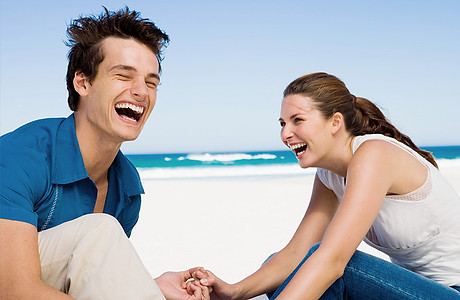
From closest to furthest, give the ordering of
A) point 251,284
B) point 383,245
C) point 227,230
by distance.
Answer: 1. point 383,245
2. point 251,284
3. point 227,230

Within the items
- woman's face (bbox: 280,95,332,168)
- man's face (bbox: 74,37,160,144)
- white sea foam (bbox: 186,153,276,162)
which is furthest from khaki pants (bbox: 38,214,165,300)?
white sea foam (bbox: 186,153,276,162)

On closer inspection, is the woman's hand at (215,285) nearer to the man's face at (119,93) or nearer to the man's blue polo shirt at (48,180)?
the man's blue polo shirt at (48,180)

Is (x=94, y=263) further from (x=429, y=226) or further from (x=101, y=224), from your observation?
(x=429, y=226)

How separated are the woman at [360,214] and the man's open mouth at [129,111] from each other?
2.34 ft

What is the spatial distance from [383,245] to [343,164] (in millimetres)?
427

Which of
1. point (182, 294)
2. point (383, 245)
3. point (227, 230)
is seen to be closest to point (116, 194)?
point (182, 294)

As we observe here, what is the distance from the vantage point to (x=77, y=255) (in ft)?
5.37

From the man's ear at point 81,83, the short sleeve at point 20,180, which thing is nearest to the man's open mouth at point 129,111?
the man's ear at point 81,83

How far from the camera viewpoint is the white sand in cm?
443

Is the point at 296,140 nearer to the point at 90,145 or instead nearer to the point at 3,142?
the point at 90,145

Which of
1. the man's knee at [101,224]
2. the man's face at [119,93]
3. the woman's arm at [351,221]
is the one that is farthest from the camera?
the man's face at [119,93]

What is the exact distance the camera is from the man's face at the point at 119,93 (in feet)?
7.04

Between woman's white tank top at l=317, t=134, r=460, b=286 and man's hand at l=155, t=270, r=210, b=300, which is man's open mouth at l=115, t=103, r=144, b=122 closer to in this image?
man's hand at l=155, t=270, r=210, b=300

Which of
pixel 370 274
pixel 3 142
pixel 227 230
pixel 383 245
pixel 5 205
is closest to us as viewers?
pixel 5 205
